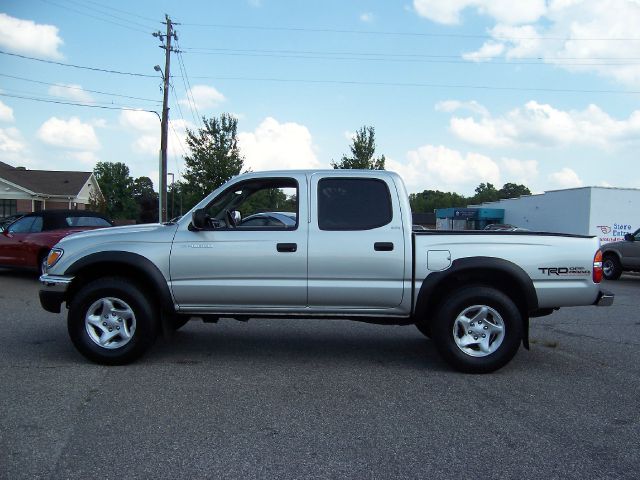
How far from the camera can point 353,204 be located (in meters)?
5.62

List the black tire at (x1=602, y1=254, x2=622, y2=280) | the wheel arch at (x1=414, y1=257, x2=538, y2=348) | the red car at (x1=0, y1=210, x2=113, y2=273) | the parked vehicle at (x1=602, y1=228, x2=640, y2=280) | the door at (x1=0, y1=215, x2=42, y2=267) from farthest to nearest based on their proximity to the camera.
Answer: the black tire at (x1=602, y1=254, x2=622, y2=280), the parked vehicle at (x1=602, y1=228, x2=640, y2=280), the door at (x1=0, y1=215, x2=42, y2=267), the red car at (x1=0, y1=210, x2=113, y2=273), the wheel arch at (x1=414, y1=257, x2=538, y2=348)

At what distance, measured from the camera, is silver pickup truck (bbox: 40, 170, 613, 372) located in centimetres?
540

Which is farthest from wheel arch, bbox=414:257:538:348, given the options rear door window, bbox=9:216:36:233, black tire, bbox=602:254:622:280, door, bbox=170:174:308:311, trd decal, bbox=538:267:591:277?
black tire, bbox=602:254:622:280

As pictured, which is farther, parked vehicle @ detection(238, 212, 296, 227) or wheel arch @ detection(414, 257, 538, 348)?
parked vehicle @ detection(238, 212, 296, 227)

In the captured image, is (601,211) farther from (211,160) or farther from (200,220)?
(200,220)

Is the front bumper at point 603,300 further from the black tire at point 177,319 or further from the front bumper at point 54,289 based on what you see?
the front bumper at point 54,289

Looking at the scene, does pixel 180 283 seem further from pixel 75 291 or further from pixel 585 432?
pixel 585 432

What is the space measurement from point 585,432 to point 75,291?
4828 mm

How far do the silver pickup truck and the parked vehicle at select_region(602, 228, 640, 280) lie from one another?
11.8m

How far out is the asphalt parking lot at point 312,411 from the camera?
3477 mm

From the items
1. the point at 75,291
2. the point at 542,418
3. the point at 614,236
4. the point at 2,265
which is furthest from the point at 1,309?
the point at 614,236

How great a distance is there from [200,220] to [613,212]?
3291 centimetres

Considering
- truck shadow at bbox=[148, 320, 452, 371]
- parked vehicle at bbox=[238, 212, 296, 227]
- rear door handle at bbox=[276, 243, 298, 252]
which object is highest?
parked vehicle at bbox=[238, 212, 296, 227]

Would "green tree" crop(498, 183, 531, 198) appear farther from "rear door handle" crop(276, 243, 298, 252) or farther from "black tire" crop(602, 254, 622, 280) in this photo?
"rear door handle" crop(276, 243, 298, 252)
